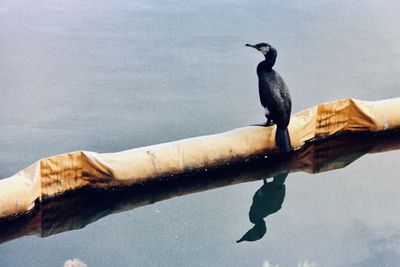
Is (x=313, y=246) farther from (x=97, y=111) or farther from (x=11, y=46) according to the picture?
(x=11, y=46)

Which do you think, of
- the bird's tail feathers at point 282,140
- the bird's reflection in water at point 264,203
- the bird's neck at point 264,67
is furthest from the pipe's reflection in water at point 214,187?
the bird's neck at point 264,67

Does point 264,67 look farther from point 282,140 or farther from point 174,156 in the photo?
point 174,156

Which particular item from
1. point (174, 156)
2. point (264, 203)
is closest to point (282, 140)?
point (264, 203)

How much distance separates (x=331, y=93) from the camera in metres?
5.28

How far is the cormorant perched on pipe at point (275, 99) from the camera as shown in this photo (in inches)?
166

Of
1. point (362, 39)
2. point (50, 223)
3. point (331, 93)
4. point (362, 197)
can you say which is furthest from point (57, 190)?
point (362, 39)

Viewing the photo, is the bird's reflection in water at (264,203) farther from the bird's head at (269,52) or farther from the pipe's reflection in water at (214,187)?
the bird's head at (269,52)

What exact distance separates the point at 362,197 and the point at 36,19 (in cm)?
378

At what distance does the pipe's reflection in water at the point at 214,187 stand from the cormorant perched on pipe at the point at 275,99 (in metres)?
0.18

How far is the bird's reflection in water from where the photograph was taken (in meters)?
3.86

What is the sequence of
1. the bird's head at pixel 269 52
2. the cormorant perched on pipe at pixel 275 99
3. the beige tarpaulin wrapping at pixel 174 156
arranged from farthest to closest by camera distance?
the bird's head at pixel 269 52, the cormorant perched on pipe at pixel 275 99, the beige tarpaulin wrapping at pixel 174 156

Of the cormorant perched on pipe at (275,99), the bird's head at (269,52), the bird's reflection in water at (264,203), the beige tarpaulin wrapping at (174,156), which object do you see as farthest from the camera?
the bird's head at (269,52)

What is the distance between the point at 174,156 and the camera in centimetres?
404

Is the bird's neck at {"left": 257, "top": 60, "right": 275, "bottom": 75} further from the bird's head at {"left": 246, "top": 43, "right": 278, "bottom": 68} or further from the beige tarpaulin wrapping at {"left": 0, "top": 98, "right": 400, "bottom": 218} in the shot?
the beige tarpaulin wrapping at {"left": 0, "top": 98, "right": 400, "bottom": 218}
